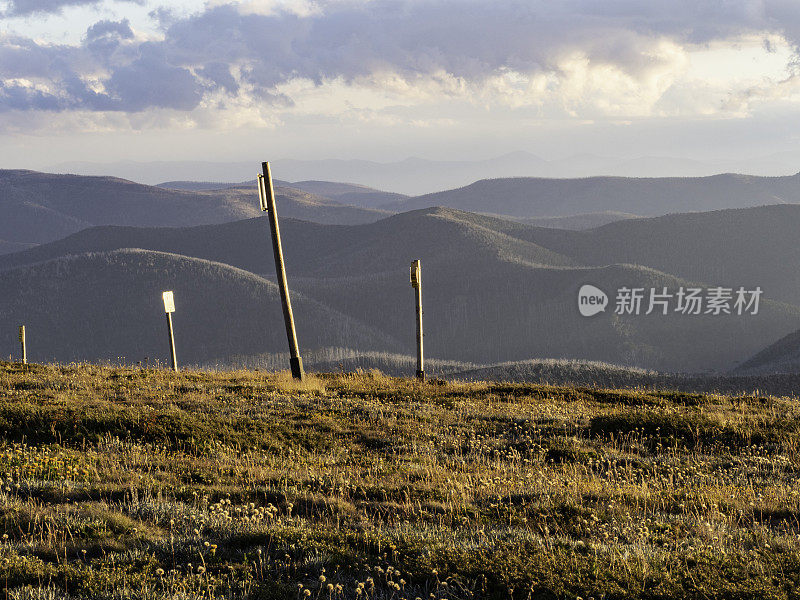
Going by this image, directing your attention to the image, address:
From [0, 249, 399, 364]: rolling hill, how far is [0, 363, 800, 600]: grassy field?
75.4 meters

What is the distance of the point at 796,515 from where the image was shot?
25.5 feet

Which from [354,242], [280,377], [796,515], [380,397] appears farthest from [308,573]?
[354,242]

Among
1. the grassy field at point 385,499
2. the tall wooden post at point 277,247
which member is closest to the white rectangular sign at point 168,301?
the tall wooden post at point 277,247

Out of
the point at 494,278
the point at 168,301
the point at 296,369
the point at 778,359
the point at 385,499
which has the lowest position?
the point at 778,359

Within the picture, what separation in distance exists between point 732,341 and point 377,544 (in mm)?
94563

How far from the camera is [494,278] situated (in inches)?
4737

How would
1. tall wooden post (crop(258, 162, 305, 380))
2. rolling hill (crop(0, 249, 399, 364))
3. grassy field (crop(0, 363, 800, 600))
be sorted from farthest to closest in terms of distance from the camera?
1. rolling hill (crop(0, 249, 399, 364))
2. tall wooden post (crop(258, 162, 305, 380))
3. grassy field (crop(0, 363, 800, 600))

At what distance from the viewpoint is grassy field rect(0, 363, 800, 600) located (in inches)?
211

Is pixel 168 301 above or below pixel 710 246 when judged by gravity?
below

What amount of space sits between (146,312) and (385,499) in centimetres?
9577

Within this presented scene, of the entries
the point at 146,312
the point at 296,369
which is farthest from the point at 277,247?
the point at 146,312

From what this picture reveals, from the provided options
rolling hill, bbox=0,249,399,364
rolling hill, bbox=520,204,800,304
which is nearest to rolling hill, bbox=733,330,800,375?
rolling hill, bbox=0,249,399,364

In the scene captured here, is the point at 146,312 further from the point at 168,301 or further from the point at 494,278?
the point at 168,301

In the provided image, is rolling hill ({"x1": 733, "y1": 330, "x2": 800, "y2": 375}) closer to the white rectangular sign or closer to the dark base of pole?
Answer: the dark base of pole
